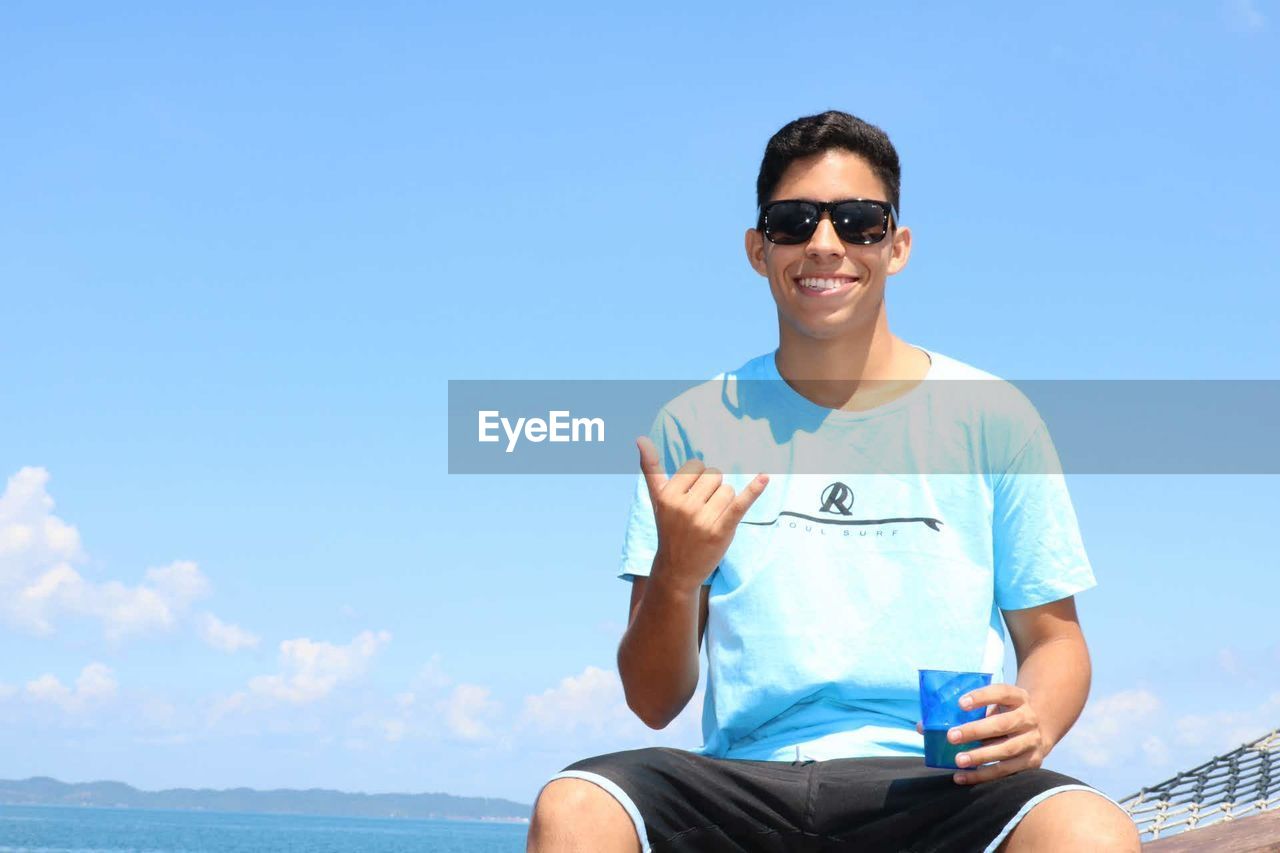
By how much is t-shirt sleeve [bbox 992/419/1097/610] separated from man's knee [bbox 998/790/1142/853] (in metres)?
0.70

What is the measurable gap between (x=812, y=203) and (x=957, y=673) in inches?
59.1

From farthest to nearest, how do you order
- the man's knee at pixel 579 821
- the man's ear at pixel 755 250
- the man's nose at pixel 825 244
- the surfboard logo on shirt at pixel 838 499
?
the man's ear at pixel 755 250 → the man's nose at pixel 825 244 → the surfboard logo on shirt at pixel 838 499 → the man's knee at pixel 579 821

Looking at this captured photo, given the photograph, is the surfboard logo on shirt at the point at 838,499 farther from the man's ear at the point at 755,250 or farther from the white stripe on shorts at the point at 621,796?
the white stripe on shorts at the point at 621,796

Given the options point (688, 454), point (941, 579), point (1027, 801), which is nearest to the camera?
point (1027, 801)

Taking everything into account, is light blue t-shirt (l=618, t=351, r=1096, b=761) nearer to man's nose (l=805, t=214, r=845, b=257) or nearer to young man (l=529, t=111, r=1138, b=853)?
young man (l=529, t=111, r=1138, b=853)

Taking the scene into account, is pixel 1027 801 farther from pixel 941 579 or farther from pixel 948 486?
pixel 948 486

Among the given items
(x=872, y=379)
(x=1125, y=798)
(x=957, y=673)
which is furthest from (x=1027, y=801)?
(x=1125, y=798)

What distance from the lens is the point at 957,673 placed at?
2715 mm

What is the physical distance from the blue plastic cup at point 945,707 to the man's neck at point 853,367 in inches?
42.1

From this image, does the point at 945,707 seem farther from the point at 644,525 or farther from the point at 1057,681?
the point at 644,525

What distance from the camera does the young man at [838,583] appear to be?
9.12 ft

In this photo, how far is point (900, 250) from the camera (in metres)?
3.91

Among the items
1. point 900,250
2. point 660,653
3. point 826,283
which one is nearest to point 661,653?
point 660,653

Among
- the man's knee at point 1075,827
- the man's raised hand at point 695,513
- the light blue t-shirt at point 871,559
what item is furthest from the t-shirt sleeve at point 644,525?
the man's knee at point 1075,827
